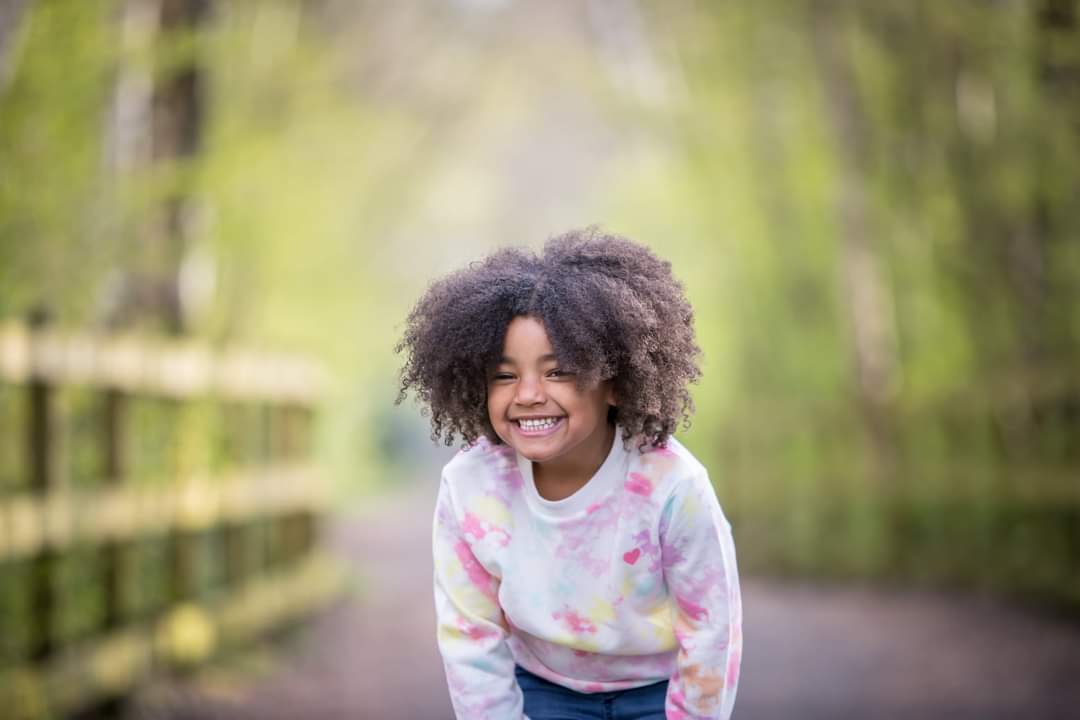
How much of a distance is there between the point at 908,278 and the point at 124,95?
6.29 metres

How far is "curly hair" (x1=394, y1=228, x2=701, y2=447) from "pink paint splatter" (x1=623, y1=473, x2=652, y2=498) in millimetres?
75

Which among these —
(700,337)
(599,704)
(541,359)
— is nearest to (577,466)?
(541,359)

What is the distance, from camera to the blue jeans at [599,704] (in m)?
2.70

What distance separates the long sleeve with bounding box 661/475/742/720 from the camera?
8.26ft

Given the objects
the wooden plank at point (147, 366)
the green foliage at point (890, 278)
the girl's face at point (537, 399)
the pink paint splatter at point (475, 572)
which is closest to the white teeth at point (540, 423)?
the girl's face at point (537, 399)

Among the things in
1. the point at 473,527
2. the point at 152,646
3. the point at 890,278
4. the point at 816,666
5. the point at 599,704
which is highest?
the point at 890,278

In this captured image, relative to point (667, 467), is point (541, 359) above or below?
above

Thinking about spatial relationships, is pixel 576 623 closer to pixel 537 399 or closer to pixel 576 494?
pixel 576 494

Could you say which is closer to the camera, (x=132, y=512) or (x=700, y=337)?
(x=132, y=512)

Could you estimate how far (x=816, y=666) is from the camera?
7.25m

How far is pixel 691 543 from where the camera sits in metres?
2.54

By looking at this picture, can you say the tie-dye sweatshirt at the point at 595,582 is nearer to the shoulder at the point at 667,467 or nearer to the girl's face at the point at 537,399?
the shoulder at the point at 667,467

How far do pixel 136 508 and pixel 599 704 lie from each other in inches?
153

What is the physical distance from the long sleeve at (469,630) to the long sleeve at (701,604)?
34cm
